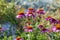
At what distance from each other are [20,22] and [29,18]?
0.50 m

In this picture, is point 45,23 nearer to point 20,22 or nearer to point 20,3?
point 20,22

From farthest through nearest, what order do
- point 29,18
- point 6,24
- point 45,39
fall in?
point 6,24 < point 29,18 < point 45,39

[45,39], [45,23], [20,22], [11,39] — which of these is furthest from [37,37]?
[20,22]

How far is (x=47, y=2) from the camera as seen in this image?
17.8 feet

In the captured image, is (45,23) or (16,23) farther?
(16,23)

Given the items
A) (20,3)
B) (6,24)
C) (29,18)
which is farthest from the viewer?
(20,3)

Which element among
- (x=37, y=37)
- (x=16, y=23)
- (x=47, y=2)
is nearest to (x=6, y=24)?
→ (x=16, y=23)

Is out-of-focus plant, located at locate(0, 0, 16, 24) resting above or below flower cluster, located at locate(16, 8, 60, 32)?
below

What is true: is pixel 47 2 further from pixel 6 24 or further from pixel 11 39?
pixel 11 39

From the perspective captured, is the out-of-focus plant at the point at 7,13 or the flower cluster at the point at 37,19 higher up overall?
the flower cluster at the point at 37,19

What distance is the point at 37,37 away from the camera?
3395 mm

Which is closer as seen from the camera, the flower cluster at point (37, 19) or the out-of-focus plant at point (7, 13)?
the flower cluster at point (37, 19)

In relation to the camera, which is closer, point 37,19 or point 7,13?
point 37,19

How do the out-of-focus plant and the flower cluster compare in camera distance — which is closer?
the flower cluster
